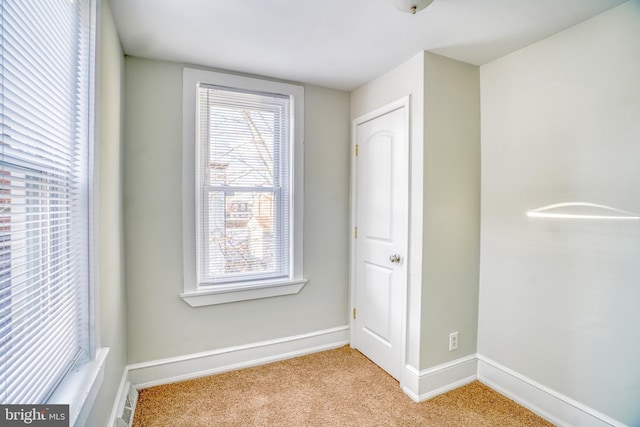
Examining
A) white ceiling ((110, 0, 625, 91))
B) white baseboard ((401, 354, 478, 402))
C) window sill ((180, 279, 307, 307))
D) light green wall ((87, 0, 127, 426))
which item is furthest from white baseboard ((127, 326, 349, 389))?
white ceiling ((110, 0, 625, 91))

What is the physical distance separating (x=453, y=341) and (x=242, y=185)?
6.49ft

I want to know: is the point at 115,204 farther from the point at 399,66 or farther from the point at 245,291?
the point at 399,66

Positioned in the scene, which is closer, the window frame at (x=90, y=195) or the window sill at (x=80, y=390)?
the window sill at (x=80, y=390)

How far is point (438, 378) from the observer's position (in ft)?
7.02

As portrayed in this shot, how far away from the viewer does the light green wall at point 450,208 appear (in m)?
2.09

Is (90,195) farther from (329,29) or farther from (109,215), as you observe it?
(329,29)

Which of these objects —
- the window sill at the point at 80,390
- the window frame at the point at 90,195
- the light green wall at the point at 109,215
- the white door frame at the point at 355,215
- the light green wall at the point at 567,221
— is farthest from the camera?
the white door frame at the point at 355,215

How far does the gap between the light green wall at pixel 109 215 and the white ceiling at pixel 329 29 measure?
0.24m

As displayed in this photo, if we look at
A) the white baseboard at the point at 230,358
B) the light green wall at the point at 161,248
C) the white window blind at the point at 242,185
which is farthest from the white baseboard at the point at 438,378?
the white window blind at the point at 242,185

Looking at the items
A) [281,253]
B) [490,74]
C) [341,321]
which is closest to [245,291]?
[281,253]

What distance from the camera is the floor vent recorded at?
169 centimetres

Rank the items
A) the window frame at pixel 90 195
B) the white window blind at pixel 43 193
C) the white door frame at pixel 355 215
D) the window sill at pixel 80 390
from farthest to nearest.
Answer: the white door frame at pixel 355 215
the window frame at pixel 90 195
the window sill at pixel 80 390
the white window blind at pixel 43 193

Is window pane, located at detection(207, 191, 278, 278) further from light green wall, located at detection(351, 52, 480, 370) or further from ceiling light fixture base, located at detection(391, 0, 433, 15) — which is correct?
ceiling light fixture base, located at detection(391, 0, 433, 15)

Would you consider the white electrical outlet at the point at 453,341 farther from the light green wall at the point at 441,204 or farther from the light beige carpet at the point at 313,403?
the light beige carpet at the point at 313,403
